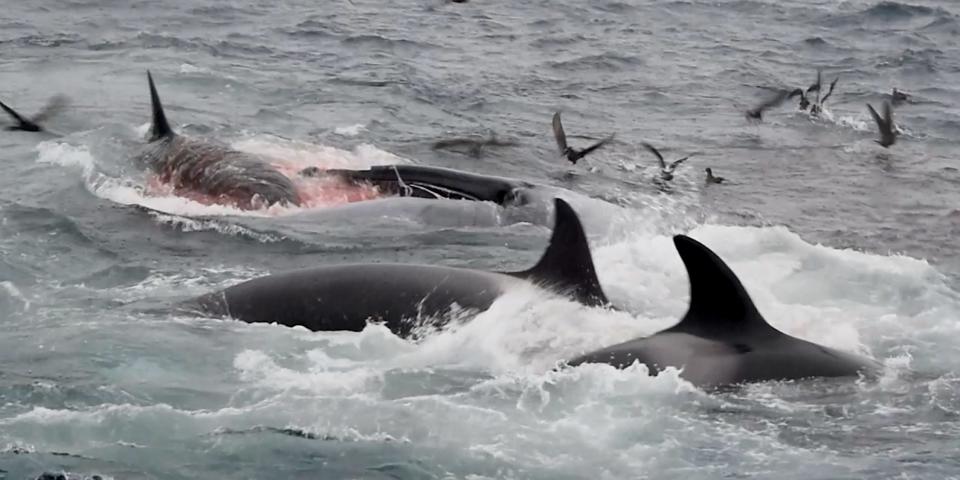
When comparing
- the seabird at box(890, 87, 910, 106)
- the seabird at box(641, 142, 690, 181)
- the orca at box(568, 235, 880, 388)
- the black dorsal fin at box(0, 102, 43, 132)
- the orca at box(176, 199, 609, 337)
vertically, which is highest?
the orca at box(568, 235, 880, 388)

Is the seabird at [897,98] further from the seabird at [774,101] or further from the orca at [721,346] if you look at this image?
the orca at [721,346]

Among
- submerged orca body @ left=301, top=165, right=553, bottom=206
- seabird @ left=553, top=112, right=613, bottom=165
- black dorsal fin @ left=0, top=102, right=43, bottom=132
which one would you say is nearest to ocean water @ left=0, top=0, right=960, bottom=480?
black dorsal fin @ left=0, top=102, right=43, bottom=132

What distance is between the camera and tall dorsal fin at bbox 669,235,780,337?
984 cm

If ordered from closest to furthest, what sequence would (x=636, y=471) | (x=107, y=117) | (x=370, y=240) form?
(x=636, y=471) → (x=370, y=240) → (x=107, y=117)

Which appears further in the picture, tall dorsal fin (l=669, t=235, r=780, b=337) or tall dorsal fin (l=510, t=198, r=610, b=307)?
tall dorsal fin (l=510, t=198, r=610, b=307)

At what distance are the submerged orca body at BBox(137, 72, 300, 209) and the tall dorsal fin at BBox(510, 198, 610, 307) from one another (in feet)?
18.1

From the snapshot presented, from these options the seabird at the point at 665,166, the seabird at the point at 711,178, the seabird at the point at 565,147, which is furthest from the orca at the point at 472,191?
the seabird at the point at 711,178

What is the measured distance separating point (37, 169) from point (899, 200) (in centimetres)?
1040

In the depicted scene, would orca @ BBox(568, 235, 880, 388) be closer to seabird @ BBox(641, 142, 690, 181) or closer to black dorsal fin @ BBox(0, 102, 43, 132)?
seabird @ BBox(641, 142, 690, 181)

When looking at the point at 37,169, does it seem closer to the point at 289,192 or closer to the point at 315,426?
the point at 289,192

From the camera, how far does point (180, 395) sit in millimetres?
9914

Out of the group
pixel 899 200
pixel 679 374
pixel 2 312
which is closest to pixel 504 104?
pixel 899 200

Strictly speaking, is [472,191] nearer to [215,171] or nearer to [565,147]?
[215,171]

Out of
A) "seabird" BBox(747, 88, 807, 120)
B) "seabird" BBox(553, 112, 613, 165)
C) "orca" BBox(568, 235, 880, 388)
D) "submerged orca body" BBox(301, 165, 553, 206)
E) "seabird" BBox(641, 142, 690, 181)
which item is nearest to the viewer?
"orca" BBox(568, 235, 880, 388)
